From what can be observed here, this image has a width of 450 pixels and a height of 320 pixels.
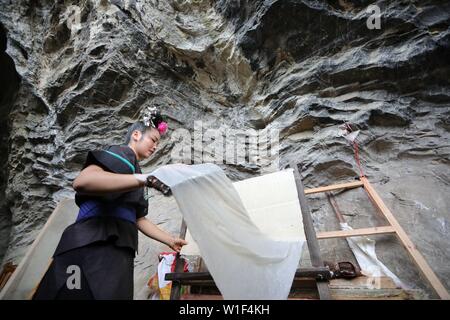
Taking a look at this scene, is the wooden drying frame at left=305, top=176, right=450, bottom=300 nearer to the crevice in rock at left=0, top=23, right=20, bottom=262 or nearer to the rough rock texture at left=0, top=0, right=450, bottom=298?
the rough rock texture at left=0, top=0, right=450, bottom=298

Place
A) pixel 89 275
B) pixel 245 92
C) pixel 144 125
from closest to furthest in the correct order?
pixel 89 275 → pixel 144 125 → pixel 245 92

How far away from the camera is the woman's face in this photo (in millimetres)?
2209

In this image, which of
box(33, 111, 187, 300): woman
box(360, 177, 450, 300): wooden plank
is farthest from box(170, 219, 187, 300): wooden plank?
box(360, 177, 450, 300): wooden plank

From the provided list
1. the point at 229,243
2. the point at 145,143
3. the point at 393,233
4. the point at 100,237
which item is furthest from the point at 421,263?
the point at 145,143

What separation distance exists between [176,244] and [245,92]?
3.59m

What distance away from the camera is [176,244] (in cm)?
241

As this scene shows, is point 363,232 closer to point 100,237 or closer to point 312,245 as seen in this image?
point 312,245

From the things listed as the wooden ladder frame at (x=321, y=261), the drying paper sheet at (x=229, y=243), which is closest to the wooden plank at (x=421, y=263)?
the wooden ladder frame at (x=321, y=261)

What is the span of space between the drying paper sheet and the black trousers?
1.72 ft

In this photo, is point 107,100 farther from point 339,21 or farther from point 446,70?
point 446,70

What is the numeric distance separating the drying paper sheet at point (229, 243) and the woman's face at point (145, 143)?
53cm

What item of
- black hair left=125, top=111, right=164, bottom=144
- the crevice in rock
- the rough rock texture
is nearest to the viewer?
black hair left=125, top=111, right=164, bottom=144

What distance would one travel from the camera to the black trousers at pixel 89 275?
1.46m

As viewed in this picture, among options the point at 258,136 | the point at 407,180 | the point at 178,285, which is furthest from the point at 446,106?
the point at 178,285
